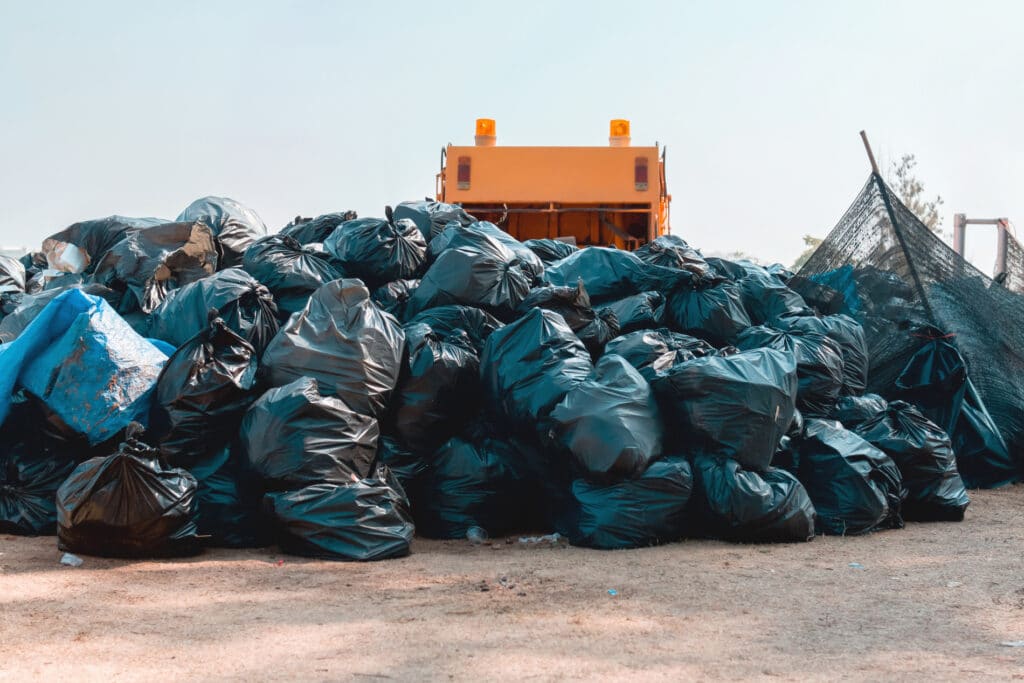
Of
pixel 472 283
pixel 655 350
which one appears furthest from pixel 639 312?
pixel 472 283

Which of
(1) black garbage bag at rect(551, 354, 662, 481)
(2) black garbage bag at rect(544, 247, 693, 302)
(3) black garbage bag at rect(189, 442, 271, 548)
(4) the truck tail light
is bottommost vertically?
(3) black garbage bag at rect(189, 442, 271, 548)

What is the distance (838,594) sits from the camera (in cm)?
311

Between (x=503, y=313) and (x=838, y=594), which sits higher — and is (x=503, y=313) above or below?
above

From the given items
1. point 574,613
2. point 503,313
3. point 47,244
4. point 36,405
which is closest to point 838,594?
point 574,613

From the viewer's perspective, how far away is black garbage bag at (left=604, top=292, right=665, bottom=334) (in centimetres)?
483

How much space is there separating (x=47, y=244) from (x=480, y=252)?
273 cm

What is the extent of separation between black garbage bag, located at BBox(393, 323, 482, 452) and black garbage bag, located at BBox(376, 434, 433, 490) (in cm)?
4

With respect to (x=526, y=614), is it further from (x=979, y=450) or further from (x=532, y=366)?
(x=979, y=450)

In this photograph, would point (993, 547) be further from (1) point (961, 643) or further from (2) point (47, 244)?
(2) point (47, 244)

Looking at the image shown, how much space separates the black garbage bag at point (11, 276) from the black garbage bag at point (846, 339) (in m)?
4.76

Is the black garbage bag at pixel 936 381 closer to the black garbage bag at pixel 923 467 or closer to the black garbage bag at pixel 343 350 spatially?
the black garbage bag at pixel 923 467

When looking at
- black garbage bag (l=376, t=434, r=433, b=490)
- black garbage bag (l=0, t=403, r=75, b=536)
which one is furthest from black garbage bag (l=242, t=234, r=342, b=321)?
black garbage bag (l=0, t=403, r=75, b=536)

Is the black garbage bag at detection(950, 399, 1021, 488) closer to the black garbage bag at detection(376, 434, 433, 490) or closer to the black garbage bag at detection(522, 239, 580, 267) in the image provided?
the black garbage bag at detection(522, 239, 580, 267)

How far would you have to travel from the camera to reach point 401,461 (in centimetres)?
402
